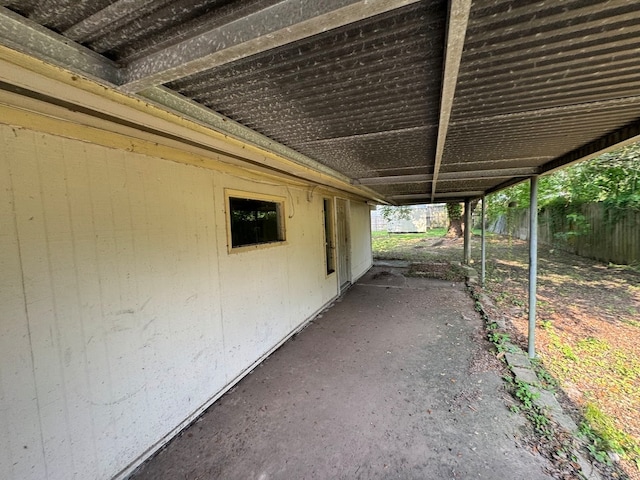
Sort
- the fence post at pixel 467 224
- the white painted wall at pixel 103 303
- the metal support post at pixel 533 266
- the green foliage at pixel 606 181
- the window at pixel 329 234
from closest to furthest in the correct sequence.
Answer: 1. the white painted wall at pixel 103 303
2. the metal support post at pixel 533 266
3. the window at pixel 329 234
4. the green foliage at pixel 606 181
5. the fence post at pixel 467 224

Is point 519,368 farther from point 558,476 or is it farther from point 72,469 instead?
point 72,469

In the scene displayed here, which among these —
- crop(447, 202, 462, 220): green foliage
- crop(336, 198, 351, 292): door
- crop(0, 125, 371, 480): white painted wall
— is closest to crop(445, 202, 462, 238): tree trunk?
crop(447, 202, 462, 220): green foliage

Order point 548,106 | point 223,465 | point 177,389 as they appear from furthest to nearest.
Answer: point 177,389 → point 223,465 → point 548,106

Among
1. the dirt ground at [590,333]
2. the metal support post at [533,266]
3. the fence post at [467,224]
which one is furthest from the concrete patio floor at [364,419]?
the fence post at [467,224]

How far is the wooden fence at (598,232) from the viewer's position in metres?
6.98

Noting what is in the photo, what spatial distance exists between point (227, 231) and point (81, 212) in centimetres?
124

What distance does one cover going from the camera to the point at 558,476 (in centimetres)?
170

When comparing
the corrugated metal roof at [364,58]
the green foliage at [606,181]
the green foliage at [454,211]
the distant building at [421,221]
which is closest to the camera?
the corrugated metal roof at [364,58]

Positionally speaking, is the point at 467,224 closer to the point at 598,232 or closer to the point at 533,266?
the point at 598,232

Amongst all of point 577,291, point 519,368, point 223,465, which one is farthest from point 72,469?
point 577,291

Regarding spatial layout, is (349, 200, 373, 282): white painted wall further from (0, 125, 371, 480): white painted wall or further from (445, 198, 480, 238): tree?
(445, 198, 480, 238): tree

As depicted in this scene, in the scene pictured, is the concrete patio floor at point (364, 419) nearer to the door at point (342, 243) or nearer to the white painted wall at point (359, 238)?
the door at point (342, 243)

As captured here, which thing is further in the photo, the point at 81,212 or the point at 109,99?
the point at 81,212

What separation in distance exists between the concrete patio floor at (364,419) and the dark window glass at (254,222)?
1.49 m
